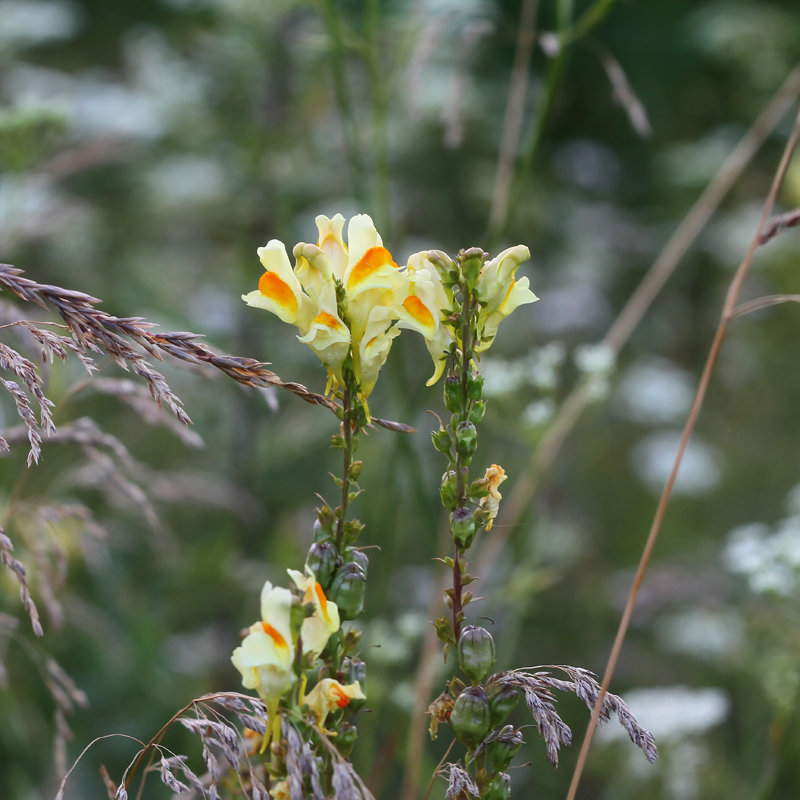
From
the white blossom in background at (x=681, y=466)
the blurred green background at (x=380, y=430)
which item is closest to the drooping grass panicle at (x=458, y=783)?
the blurred green background at (x=380, y=430)

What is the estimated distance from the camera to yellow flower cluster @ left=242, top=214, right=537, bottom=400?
0.58m

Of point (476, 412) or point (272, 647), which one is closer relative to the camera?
point (272, 647)

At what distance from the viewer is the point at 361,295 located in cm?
60

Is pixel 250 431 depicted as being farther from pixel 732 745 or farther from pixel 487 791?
pixel 487 791

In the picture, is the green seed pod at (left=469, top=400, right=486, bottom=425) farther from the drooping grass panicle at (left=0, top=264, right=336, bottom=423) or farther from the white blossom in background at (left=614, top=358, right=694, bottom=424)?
the white blossom in background at (left=614, top=358, right=694, bottom=424)

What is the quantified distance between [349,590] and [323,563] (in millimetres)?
28

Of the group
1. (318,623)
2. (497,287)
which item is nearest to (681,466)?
(497,287)

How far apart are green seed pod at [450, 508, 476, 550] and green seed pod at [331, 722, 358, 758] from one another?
137 mm

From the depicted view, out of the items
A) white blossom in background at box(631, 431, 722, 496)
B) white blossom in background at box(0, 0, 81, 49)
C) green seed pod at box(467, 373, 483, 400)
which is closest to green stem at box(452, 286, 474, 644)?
green seed pod at box(467, 373, 483, 400)

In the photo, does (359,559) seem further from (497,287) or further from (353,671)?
(497,287)

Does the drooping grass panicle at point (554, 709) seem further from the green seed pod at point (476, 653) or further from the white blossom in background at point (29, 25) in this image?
the white blossom in background at point (29, 25)

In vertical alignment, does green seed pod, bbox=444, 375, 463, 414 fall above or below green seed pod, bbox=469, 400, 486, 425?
above

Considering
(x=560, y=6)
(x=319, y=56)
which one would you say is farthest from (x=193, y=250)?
(x=560, y=6)

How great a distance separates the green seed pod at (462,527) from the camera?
1.85 feet
